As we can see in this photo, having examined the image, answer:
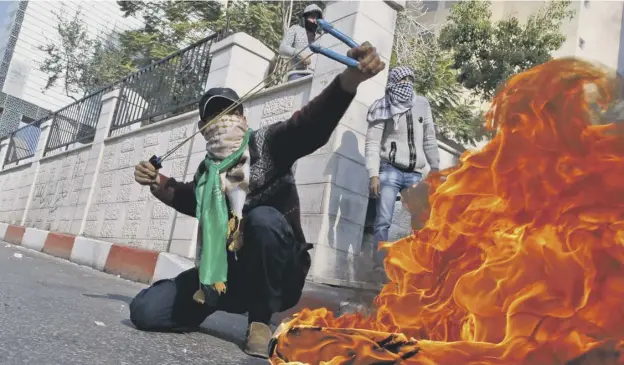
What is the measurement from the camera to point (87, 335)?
243cm

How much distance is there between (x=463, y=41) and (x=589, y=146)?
13522mm

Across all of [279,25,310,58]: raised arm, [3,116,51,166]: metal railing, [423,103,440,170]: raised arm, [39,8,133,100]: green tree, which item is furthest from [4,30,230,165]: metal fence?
[39,8,133,100]: green tree

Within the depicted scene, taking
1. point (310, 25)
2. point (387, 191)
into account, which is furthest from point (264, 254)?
point (387, 191)

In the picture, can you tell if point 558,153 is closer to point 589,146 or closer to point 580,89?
point 589,146

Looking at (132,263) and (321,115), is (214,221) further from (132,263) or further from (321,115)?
(132,263)

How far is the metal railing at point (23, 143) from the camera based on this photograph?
1517cm

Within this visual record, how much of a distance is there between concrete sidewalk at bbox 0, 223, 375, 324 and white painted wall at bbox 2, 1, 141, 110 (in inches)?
638

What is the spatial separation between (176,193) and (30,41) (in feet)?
80.2

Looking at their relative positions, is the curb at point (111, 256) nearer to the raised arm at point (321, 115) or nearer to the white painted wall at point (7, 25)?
the raised arm at point (321, 115)

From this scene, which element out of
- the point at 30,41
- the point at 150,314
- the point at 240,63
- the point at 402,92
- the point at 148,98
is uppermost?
the point at 30,41

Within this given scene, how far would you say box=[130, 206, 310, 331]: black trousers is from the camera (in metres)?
2.60

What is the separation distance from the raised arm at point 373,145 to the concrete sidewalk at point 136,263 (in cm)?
109

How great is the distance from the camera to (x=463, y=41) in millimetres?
14164

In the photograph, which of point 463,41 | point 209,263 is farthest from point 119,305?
point 463,41
